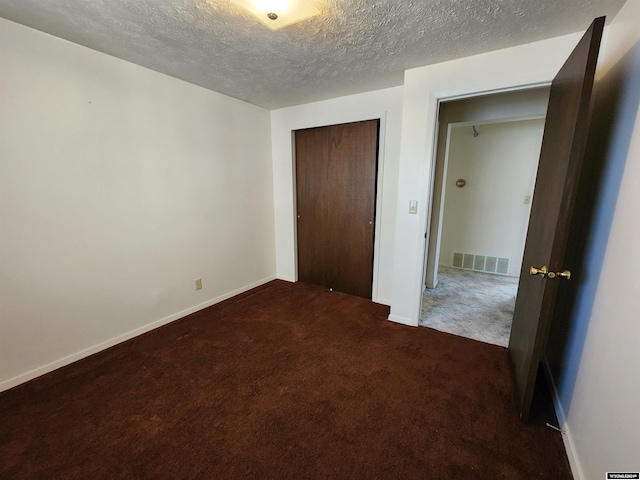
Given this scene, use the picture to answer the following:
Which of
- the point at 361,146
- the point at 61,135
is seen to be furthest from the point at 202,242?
the point at 361,146

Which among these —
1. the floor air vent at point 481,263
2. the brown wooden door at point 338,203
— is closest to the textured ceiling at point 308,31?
the brown wooden door at point 338,203

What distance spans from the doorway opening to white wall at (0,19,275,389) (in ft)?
8.08

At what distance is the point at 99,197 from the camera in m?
1.97

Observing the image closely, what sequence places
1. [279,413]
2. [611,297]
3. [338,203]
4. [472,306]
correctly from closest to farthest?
1. [611,297]
2. [279,413]
3. [472,306]
4. [338,203]

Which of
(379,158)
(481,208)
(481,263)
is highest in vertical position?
(379,158)

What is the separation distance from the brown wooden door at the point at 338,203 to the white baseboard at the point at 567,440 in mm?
1751

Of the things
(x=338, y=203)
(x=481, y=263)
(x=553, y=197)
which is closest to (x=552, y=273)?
(x=553, y=197)

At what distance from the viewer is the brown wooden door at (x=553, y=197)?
1135mm

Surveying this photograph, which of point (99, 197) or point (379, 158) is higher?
point (379, 158)

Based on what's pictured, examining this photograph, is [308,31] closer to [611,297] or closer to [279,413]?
[611,297]

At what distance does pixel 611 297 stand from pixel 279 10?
2095 millimetres

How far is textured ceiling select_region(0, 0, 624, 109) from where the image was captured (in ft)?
4.49

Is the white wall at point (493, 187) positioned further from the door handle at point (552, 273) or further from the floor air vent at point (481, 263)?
the door handle at point (552, 273)

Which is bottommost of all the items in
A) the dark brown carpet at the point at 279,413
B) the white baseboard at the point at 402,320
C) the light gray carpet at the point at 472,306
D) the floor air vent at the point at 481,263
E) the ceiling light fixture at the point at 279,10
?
the dark brown carpet at the point at 279,413
